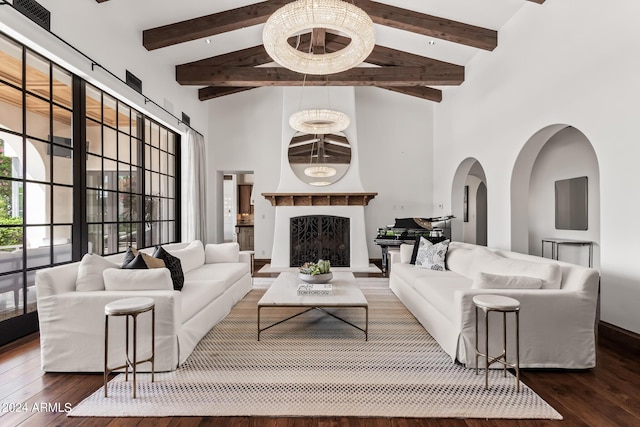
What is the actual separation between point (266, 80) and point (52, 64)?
10.3 ft

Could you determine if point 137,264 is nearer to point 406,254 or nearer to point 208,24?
point 406,254

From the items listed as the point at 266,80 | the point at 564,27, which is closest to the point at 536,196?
the point at 564,27

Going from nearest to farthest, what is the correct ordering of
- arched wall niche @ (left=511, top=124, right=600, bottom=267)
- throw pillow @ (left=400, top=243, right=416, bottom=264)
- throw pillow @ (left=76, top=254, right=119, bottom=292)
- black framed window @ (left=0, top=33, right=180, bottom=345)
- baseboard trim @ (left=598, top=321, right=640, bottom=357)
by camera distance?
throw pillow @ (left=76, top=254, right=119, bottom=292), baseboard trim @ (left=598, top=321, right=640, bottom=357), black framed window @ (left=0, top=33, right=180, bottom=345), arched wall niche @ (left=511, top=124, right=600, bottom=267), throw pillow @ (left=400, top=243, right=416, bottom=264)

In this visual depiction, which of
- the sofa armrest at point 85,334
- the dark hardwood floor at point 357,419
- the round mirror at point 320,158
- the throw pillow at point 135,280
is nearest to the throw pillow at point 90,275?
the throw pillow at point 135,280

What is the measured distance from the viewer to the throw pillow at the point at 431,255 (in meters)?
4.31

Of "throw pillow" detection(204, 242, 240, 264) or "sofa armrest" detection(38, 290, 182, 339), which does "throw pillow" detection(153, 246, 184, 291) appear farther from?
"throw pillow" detection(204, 242, 240, 264)

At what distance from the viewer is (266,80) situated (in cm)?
585

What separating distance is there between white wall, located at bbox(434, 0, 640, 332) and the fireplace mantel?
2.52 meters

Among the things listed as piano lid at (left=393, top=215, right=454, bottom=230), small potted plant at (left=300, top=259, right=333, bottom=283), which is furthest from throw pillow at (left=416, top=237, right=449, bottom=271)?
piano lid at (left=393, top=215, right=454, bottom=230)

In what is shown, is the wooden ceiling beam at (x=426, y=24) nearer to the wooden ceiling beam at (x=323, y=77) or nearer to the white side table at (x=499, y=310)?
the wooden ceiling beam at (x=323, y=77)

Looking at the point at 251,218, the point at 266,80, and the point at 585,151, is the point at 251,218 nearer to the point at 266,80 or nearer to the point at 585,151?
the point at 266,80

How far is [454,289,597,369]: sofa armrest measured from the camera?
2447mm

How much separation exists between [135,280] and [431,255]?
333cm

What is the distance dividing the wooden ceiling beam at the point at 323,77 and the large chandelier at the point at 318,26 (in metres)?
2.60
